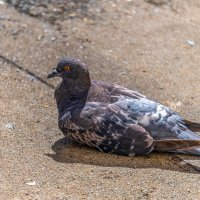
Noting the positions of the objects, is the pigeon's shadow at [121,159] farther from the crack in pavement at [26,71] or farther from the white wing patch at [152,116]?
the crack in pavement at [26,71]

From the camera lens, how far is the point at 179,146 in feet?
16.4

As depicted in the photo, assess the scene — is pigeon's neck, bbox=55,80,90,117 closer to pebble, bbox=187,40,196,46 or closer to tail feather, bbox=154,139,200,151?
tail feather, bbox=154,139,200,151

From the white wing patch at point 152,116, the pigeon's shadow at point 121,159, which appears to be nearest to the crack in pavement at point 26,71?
the pigeon's shadow at point 121,159

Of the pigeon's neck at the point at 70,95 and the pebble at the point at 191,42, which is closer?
the pigeon's neck at the point at 70,95

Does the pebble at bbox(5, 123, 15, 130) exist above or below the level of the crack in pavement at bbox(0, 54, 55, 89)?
above

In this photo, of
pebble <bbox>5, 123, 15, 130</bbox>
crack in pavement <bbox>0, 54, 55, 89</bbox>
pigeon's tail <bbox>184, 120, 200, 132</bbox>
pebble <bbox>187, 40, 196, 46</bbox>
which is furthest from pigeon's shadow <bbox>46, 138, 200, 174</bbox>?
pebble <bbox>187, 40, 196, 46</bbox>

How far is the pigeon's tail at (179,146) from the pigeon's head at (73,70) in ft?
2.91

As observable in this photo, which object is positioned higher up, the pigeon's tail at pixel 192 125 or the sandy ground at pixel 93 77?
the pigeon's tail at pixel 192 125

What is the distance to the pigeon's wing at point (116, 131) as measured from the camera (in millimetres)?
5035

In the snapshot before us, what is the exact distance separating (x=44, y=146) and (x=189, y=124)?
1257 mm

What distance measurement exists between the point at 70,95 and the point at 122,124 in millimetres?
634

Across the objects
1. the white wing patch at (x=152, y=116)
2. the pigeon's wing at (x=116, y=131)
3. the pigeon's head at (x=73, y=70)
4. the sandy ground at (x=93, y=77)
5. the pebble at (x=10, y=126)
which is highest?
the pigeon's head at (x=73, y=70)

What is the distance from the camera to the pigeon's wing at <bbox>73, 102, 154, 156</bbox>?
5.04 m

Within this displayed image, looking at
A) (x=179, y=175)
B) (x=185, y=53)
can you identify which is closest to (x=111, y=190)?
(x=179, y=175)
